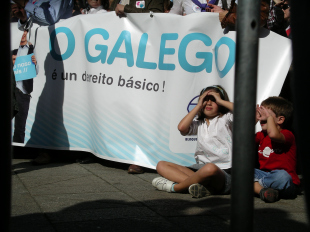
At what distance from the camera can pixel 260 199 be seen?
3729 mm

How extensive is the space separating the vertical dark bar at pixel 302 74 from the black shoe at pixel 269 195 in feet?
8.22

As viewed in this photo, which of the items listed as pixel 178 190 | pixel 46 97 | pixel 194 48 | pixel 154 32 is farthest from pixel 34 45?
pixel 178 190

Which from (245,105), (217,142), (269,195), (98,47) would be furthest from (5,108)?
(98,47)

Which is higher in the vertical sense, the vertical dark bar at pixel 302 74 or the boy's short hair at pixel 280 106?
the vertical dark bar at pixel 302 74

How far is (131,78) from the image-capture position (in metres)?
4.89

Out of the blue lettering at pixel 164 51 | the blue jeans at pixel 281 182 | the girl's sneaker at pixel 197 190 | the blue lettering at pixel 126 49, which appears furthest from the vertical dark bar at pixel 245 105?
the blue lettering at pixel 126 49

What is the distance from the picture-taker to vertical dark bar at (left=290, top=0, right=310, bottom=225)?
3.60 feet

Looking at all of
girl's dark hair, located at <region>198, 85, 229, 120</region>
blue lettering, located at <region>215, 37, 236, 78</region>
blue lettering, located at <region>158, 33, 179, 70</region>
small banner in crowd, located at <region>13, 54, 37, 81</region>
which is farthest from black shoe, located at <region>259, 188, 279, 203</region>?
small banner in crowd, located at <region>13, 54, 37, 81</region>

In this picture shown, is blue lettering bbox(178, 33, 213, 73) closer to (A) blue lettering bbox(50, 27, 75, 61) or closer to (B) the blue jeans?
(B) the blue jeans

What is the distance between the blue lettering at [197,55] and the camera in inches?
178

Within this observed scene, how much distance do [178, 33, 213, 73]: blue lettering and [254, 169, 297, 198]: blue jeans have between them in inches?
50.1

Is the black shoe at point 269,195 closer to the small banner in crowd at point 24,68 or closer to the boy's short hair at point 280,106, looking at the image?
the boy's short hair at point 280,106

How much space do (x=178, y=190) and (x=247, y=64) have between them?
2570 millimetres

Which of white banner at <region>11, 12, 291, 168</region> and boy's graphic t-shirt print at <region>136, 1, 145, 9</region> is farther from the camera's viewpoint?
boy's graphic t-shirt print at <region>136, 1, 145, 9</region>
